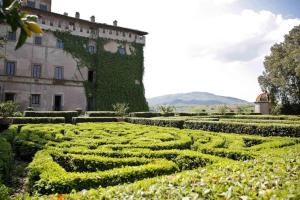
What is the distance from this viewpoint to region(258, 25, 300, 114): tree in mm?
36500

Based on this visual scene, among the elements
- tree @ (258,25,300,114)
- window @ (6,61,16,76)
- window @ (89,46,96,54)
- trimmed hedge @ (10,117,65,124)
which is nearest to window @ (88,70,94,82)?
window @ (89,46,96,54)

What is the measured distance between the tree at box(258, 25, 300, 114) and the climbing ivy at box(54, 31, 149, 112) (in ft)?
56.5

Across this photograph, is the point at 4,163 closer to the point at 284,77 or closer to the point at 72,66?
the point at 72,66

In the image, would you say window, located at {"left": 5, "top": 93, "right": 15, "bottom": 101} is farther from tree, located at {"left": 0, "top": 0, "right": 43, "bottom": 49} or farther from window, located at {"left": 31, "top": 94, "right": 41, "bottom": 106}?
tree, located at {"left": 0, "top": 0, "right": 43, "bottom": 49}

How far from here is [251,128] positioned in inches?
535

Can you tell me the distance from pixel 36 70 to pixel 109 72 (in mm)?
8519

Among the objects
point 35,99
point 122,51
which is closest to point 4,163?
point 35,99

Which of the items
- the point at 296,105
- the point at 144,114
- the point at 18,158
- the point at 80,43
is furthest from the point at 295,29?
the point at 18,158

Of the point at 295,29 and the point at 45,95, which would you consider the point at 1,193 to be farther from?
the point at 295,29

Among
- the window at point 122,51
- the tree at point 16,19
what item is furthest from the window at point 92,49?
the tree at point 16,19

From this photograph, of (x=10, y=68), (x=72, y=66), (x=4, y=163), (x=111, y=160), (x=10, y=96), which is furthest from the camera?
(x=72, y=66)

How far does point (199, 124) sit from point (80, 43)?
75.8ft

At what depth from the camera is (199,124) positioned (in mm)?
16000

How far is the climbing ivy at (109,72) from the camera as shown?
114ft
